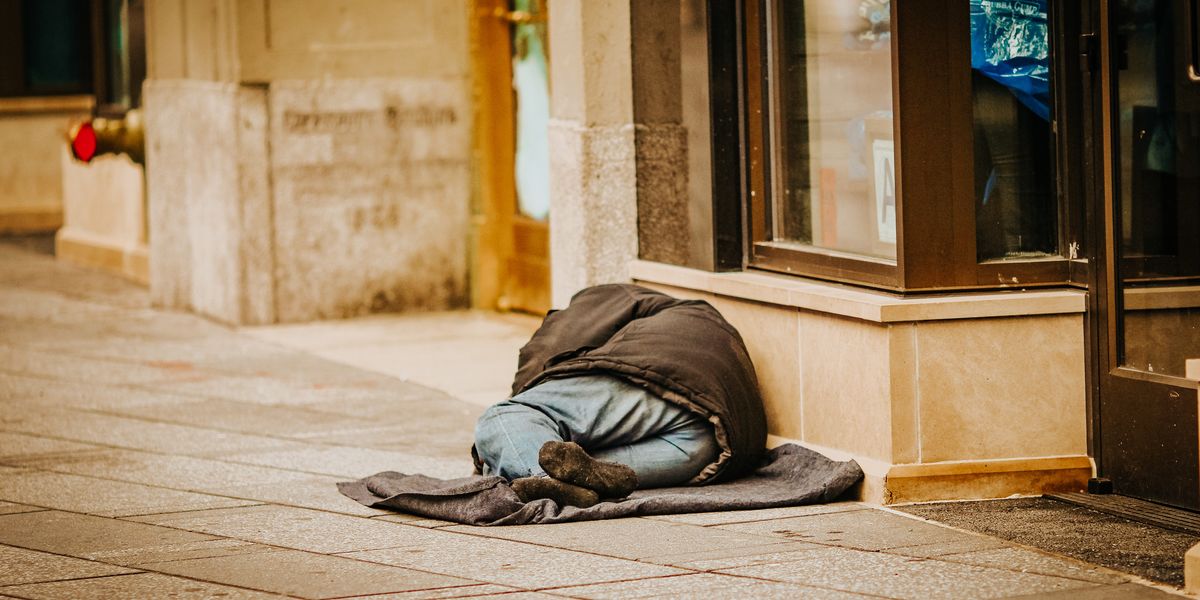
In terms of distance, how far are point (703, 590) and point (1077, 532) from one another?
4.46 feet

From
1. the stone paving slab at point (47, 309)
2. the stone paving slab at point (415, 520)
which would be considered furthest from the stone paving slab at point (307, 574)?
the stone paving slab at point (47, 309)

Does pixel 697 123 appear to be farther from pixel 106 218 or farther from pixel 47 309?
pixel 106 218

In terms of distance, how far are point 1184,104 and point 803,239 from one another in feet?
5.31

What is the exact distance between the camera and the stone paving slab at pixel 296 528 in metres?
5.65

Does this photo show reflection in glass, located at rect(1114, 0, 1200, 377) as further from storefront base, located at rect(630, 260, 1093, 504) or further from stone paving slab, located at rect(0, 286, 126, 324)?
stone paving slab, located at rect(0, 286, 126, 324)

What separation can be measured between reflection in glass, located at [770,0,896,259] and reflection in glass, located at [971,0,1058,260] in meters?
0.32

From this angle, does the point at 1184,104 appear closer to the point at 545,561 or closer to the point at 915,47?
the point at 915,47

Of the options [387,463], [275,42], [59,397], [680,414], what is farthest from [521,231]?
[680,414]

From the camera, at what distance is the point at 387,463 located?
7043 millimetres

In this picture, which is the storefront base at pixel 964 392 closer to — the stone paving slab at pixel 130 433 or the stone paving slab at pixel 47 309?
the stone paving slab at pixel 130 433

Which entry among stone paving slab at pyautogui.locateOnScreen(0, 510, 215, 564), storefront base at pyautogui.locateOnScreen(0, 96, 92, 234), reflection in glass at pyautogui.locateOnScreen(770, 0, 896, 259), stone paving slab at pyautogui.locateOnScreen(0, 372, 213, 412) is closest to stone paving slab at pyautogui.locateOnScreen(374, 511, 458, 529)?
stone paving slab at pyautogui.locateOnScreen(0, 510, 215, 564)

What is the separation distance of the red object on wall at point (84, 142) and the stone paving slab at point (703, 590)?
876cm

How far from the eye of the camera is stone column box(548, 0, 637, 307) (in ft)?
25.5

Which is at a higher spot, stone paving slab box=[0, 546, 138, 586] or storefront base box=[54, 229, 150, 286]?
storefront base box=[54, 229, 150, 286]
